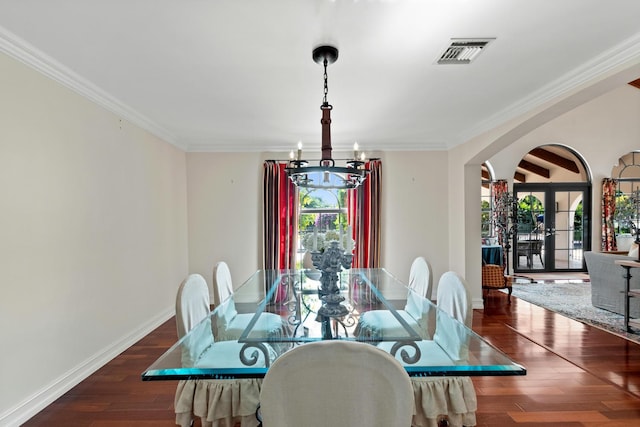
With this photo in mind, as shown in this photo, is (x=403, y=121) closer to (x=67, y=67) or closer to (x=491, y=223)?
(x=67, y=67)

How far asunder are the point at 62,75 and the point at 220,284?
209cm

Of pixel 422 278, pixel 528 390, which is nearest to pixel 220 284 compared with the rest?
pixel 422 278

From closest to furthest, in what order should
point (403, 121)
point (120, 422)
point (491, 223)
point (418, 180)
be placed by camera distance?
point (120, 422)
point (403, 121)
point (418, 180)
point (491, 223)

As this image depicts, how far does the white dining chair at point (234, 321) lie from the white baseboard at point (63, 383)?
1232 mm

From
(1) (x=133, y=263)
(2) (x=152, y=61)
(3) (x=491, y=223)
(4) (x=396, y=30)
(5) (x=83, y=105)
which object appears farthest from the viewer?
(3) (x=491, y=223)

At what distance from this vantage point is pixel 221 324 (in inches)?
87.2

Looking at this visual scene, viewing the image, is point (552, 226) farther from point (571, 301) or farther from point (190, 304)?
point (190, 304)

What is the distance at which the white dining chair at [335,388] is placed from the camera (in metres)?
1.04

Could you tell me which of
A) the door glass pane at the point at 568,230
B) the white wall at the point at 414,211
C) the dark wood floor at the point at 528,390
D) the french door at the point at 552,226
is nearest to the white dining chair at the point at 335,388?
the dark wood floor at the point at 528,390

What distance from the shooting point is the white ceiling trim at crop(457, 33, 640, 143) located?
2160mm

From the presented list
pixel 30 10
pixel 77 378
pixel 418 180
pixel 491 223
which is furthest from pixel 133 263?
pixel 491 223

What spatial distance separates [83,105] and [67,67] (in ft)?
1.36

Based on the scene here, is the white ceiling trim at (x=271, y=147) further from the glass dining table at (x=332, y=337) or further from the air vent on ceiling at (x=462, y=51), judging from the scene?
the glass dining table at (x=332, y=337)

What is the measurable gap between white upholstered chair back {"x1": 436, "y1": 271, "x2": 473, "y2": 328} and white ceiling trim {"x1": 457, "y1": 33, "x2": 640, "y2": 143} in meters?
1.90
